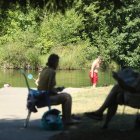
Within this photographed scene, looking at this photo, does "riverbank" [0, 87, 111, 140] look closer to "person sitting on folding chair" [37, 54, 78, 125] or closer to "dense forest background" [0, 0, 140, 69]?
"person sitting on folding chair" [37, 54, 78, 125]

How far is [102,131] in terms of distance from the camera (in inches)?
338

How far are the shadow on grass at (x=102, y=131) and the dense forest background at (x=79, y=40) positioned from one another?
32.3 m

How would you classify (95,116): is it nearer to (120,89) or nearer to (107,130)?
(107,130)

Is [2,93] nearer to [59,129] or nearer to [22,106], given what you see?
[22,106]

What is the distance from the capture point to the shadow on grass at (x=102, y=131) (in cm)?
786

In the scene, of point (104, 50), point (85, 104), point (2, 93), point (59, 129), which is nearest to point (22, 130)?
point (59, 129)

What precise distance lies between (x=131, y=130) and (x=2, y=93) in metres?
9.33

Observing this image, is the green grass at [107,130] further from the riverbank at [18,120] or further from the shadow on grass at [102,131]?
the riverbank at [18,120]

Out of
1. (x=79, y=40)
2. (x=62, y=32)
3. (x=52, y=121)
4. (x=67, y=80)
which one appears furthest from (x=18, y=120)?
(x=62, y=32)

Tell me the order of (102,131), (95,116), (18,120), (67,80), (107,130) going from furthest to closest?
(67,80)
(18,120)
(95,116)
(107,130)
(102,131)

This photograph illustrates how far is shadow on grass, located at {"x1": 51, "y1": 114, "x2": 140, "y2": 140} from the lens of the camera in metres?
7.86

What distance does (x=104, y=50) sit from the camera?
47.1 m

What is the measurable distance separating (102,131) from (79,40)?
135ft

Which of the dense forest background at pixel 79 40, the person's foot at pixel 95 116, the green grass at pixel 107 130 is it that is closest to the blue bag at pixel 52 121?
the green grass at pixel 107 130
